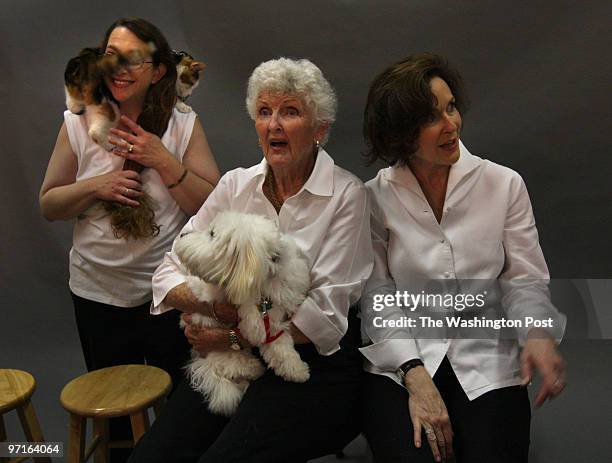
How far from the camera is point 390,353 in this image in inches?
76.2

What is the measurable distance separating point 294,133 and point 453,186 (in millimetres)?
470

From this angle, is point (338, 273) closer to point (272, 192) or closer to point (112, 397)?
point (272, 192)

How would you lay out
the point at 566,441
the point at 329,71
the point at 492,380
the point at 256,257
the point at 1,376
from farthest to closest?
the point at 329,71, the point at 566,441, the point at 1,376, the point at 492,380, the point at 256,257

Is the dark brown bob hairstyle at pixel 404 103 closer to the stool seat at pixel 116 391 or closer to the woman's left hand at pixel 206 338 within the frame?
the woman's left hand at pixel 206 338

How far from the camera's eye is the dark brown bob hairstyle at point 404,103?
1.93 meters

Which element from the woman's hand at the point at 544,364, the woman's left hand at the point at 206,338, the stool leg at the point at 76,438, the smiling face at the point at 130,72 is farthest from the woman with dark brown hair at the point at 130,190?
the woman's hand at the point at 544,364

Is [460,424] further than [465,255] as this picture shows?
No

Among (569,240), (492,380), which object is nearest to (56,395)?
(492,380)

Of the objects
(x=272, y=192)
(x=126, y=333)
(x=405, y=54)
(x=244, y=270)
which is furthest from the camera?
(x=405, y=54)

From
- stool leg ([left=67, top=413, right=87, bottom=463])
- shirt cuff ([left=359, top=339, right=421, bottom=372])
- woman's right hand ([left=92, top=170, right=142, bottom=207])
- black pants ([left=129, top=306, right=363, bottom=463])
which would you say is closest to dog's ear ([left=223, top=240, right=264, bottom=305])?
black pants ([left=129, top=306, right=363, bottom=463])

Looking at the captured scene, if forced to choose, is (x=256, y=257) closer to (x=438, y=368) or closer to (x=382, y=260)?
(x=382, y=260)

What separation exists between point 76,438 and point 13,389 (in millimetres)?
251

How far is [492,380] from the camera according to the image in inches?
73.8

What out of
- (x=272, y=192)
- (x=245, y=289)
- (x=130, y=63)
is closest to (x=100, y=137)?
(x=130, y=63)
